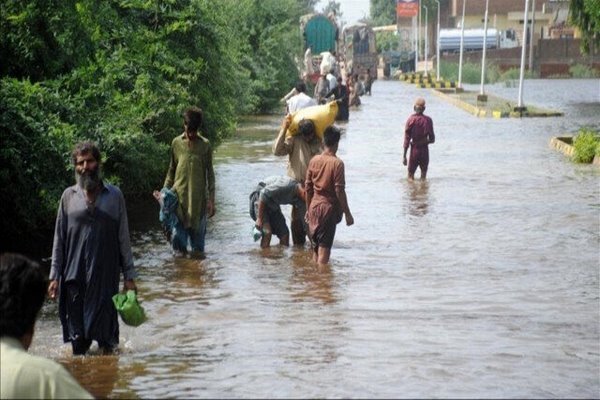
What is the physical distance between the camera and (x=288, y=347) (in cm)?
1066

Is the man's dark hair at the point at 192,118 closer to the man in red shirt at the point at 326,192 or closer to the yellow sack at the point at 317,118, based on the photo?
the man in red shirt at the point at 326,192

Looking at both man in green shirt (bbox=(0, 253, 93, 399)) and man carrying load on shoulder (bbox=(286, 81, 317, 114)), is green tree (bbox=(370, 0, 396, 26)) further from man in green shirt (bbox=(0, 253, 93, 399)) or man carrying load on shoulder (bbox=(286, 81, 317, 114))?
man in green shirt (bbox=(0, 253, 93, 399))

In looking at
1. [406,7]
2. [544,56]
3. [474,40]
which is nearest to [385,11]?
[406,7]

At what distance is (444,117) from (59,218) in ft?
121

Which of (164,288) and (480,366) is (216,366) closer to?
(480,366)

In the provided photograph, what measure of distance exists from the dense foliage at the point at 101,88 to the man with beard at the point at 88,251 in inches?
159

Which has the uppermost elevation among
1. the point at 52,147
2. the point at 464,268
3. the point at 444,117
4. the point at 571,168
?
the point at 52,147

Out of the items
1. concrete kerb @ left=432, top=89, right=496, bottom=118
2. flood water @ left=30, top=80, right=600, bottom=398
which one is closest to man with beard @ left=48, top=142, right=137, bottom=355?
flood water @ left=30, top=80, right=600, bottom=398

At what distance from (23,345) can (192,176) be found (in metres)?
9.55

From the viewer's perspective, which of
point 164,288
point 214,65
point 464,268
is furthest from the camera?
point 214,65

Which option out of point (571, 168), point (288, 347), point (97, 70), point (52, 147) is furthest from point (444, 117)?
point (288, 347)

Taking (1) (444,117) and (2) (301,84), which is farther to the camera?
(1) (444,117)

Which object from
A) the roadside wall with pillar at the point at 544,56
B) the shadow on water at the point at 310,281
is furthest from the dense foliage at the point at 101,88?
the roadside wall with pillar at the point at 544,56

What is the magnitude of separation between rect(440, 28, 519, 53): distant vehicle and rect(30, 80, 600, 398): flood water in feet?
278
